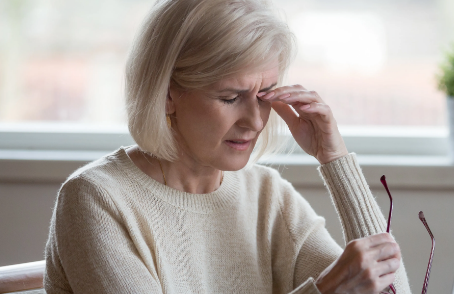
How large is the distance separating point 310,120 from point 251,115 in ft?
0.93

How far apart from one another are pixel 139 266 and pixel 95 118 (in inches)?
51.0

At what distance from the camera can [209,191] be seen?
4.57ft

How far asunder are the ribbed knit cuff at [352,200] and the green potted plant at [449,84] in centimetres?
83

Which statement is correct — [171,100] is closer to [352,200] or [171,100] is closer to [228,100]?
[228,100]

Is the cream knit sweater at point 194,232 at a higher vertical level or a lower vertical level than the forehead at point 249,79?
lower

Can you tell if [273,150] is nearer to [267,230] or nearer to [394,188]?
[267,230]

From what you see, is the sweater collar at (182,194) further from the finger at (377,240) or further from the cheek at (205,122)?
the finger at (377,240)

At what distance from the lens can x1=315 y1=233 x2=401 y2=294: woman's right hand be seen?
1.05m

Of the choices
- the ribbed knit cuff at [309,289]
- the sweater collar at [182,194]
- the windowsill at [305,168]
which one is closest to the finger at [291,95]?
the sweater collar at [182,194]

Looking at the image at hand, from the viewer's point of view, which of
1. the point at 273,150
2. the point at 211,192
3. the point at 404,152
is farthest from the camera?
the point at 404,152

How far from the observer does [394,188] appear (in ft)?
6.53

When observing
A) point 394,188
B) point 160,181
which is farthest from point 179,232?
point 394,188

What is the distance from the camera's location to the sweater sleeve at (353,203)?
1.31 meters

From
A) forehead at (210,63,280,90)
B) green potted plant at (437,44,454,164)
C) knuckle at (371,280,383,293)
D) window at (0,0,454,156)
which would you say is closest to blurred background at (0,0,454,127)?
window at (0,0,454,156)
